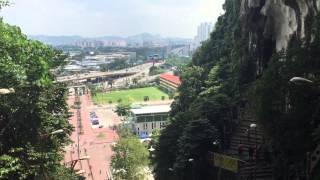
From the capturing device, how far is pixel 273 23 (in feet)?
114

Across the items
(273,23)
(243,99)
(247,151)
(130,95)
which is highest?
(273,23)

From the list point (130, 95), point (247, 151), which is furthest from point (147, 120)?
point (247, 151)

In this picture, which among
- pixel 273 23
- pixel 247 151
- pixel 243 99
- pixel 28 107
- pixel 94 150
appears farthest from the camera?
pixel 94 150

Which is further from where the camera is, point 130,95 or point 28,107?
point 130,95

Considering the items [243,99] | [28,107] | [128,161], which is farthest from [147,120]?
[28,107]

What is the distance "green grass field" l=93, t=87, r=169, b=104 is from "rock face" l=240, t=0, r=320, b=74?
8633 centimetres

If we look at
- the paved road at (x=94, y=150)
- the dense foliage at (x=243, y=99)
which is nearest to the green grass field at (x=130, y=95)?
the paved road at (x=94, y=150)

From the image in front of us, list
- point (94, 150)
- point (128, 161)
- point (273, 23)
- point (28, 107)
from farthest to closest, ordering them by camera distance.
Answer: point (94, 150), point (128, 161), point (273, 23), point (28, 107)

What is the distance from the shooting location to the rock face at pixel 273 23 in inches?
1107

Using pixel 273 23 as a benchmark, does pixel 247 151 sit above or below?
below

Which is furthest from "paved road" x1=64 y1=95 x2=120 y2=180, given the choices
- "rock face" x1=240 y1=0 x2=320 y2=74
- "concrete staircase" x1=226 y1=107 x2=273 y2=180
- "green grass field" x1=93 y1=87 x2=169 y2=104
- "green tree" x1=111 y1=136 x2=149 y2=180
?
"green grass field" x1=93 y1=87 x2=169 y2=104

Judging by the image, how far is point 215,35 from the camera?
182 feet

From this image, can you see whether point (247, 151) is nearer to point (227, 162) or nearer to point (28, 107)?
point (227, 162)

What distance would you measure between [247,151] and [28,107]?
13.0 metres
